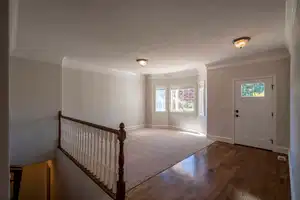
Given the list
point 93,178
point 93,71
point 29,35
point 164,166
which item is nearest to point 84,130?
point 93,178

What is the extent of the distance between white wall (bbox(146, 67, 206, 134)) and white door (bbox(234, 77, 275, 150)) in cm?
154

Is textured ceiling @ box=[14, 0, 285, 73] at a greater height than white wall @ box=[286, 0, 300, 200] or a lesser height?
greater

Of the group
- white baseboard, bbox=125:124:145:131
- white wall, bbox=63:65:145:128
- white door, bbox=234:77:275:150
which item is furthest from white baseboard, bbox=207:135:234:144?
white wall, bbox=63:65:145:128

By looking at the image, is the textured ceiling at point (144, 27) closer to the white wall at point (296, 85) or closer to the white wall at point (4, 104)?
the white wall at point (296, 85)

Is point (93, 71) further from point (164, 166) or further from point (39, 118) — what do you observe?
point (164, 166)

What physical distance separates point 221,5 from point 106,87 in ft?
15.7

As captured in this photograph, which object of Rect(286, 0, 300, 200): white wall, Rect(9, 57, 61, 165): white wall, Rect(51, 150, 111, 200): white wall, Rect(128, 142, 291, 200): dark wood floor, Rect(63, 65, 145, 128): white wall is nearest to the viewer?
Rect(286, 0, 300, 200): white wall

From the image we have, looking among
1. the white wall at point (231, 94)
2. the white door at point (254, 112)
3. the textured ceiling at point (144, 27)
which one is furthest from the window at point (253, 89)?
the textured ceiling at point (144, 27)

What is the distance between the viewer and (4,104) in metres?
1.27

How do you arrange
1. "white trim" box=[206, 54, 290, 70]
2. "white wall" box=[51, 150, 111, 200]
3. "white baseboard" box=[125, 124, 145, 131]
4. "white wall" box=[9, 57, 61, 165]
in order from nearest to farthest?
"white wall" box=[51, 150, 111, 200]
"white wall" box=[9, 57, 61, 165]
"white trim" box=[206, 54, 290, 70]
"white baseboard" box=[125, 124, 145, 131]

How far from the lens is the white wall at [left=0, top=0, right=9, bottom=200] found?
1.26 metres

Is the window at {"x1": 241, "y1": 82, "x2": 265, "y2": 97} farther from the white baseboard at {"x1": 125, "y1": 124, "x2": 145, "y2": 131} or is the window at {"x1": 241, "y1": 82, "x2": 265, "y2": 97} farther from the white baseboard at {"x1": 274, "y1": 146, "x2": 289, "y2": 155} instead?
the white baseboard at {"x1": 125, "y1": 124, "x2": 145, "y2": 131}

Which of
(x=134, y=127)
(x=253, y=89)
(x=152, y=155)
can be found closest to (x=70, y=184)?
(x=152, y=155)

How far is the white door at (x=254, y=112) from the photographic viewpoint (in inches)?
169
